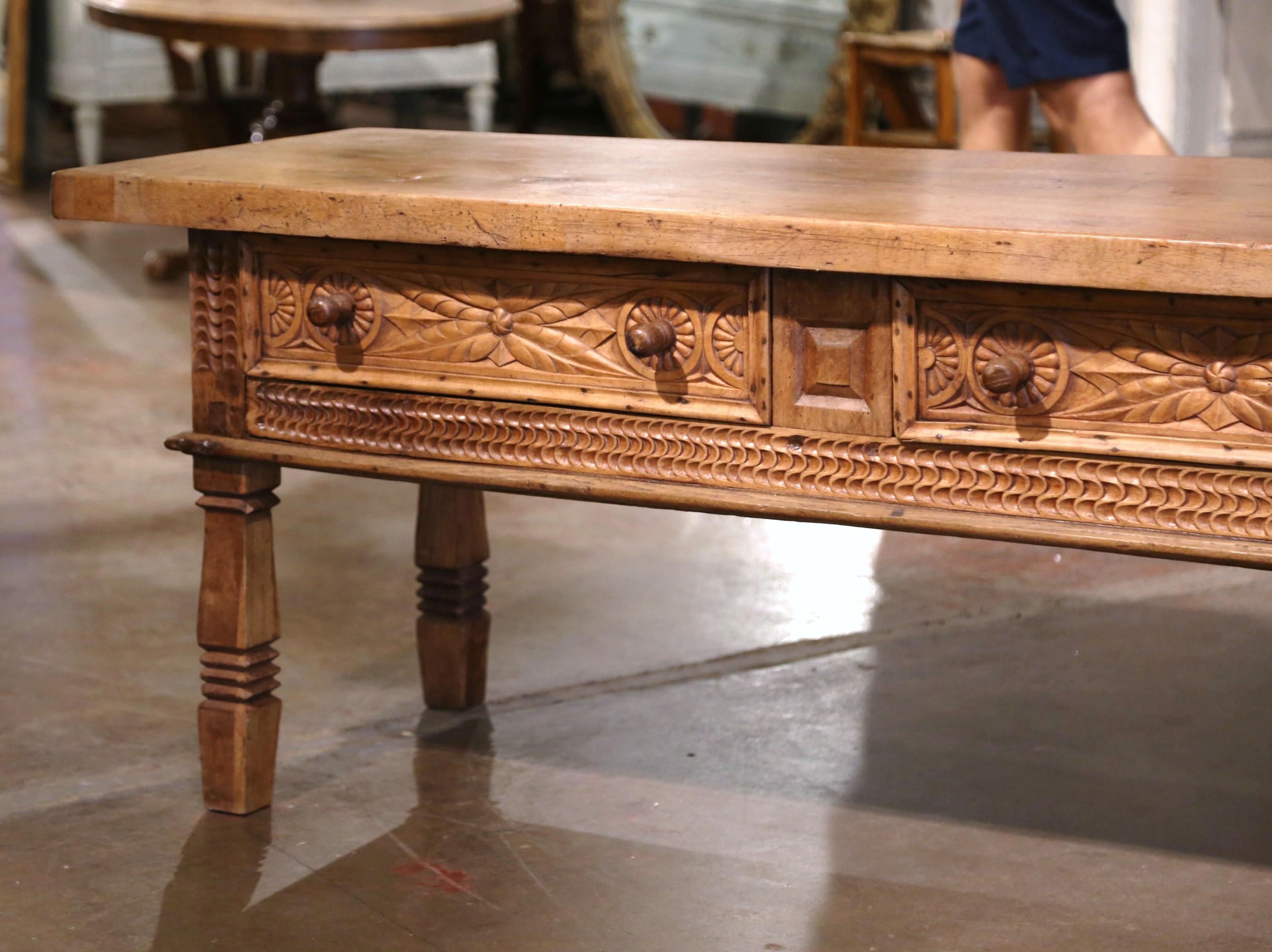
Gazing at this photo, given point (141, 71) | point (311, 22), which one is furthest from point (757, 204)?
point (141, 71)

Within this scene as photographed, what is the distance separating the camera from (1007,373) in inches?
64.5

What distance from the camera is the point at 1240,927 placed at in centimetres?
188

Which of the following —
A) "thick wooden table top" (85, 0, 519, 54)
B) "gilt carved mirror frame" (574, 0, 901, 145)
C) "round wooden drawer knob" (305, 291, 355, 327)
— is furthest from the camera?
"gilt carved mirror frame" (574, 0, 901, 145)

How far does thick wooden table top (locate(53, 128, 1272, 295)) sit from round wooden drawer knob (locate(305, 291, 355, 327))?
8cm

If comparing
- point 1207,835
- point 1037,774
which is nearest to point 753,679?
point 1037,774

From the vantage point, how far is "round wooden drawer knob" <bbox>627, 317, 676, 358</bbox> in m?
1.76

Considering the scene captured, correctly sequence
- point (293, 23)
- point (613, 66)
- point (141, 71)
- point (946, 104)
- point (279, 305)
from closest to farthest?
point (279, 305), point (293, 23), point (946, 104), point (141, 71), point (613, 66)

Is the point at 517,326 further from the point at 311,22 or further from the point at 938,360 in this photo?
the point at 311,22

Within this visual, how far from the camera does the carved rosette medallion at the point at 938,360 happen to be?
1.70 metres

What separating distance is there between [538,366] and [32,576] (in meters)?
1.55

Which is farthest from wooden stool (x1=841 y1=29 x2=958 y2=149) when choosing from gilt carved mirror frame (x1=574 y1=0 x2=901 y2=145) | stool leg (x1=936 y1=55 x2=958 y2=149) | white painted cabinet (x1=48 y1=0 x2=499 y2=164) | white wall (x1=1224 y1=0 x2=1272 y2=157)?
white painted cabinet (x1=48 y1=0 x2=499 y2=164)

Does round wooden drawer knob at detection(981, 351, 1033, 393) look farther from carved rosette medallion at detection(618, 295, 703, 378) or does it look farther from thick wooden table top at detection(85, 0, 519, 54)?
thick wooden table top at detection(85, 0, 519, 54)

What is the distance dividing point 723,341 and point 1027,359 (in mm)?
306

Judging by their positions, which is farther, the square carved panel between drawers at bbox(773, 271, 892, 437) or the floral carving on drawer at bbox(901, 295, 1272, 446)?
the square carved panel between drawers at bbox(773, 271, 892, 437)
